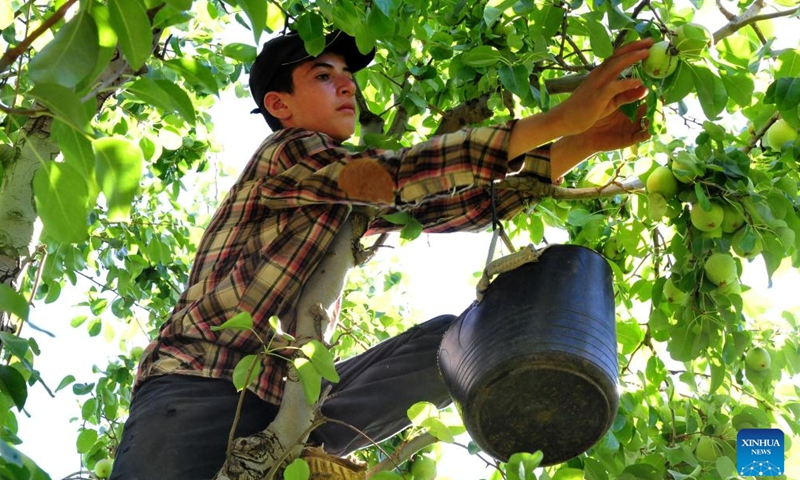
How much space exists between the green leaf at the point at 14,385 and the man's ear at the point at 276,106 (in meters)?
1.27

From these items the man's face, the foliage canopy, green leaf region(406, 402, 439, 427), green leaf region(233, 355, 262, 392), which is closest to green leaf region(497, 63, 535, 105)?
the foliage canopy

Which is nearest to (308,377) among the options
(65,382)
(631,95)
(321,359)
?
(321,359)

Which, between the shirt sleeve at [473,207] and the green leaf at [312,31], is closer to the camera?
the shirt sleeve at [473,207]

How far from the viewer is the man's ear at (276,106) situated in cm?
275

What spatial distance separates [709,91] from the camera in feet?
6.73

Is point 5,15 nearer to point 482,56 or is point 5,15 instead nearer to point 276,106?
point 276,106

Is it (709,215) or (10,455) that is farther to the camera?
(709,215)

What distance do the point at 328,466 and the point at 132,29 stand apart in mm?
1083

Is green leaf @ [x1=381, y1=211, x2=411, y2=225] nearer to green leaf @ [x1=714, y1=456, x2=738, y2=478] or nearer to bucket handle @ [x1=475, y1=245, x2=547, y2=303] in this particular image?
bucket handle @ [x1=475, y1=245, x2=547, y2=303]

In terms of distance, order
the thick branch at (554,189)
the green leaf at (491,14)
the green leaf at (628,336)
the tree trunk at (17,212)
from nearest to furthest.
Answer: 1. the green leaf at (491,14)
2. the thick branch at (554,189)
3. the tree trunk at (17,212)
4. the green leaf at (628,336)

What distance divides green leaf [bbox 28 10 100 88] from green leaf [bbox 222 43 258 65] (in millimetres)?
1219

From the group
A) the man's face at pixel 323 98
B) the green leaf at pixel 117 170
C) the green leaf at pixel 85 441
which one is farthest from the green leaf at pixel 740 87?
the green leaf at pixel 85 441

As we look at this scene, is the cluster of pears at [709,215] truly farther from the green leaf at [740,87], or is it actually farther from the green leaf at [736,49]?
the green leaf at [736,49]

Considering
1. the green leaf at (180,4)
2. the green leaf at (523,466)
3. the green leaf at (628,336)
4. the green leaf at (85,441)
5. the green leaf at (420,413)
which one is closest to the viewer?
the green leaf at (180,4)
